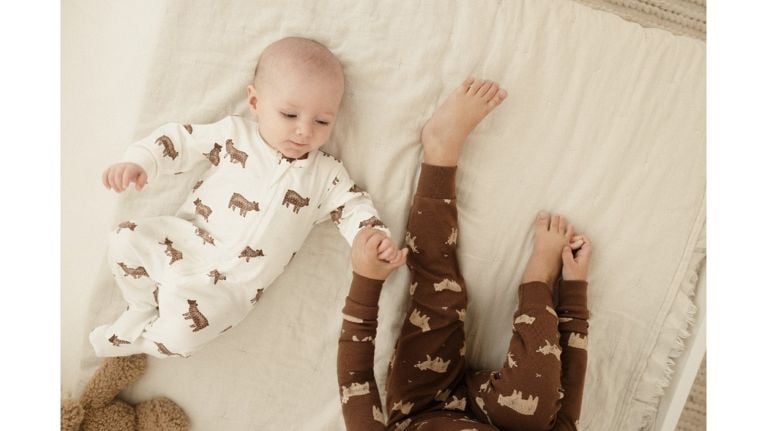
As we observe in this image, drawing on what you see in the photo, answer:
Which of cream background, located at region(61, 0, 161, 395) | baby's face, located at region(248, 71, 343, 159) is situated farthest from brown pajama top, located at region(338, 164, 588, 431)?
cream background, located at region(61, 0, 161, 395)

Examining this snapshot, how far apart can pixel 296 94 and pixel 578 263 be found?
0.63 meters

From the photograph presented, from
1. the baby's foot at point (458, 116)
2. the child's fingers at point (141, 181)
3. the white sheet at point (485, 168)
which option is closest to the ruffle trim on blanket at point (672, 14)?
the white sheet at point (485, 168)

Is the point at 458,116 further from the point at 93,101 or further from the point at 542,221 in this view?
the point at 93,101

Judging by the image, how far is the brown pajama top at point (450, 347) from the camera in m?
1.01

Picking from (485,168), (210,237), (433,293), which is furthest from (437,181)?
(210,237)

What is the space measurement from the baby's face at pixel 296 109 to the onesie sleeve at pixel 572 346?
565mm

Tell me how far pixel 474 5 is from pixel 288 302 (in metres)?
0.66

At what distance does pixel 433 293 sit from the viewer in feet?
3.55

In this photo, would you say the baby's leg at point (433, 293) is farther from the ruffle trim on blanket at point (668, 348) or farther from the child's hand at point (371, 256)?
the ruffle trim on blanket at point (668, 348)

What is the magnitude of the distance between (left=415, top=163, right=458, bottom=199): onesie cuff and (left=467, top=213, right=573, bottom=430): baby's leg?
0.67ft

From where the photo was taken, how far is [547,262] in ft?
3.66

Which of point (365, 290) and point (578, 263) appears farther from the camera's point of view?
point (578, 263)

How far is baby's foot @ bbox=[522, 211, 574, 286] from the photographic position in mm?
1109
